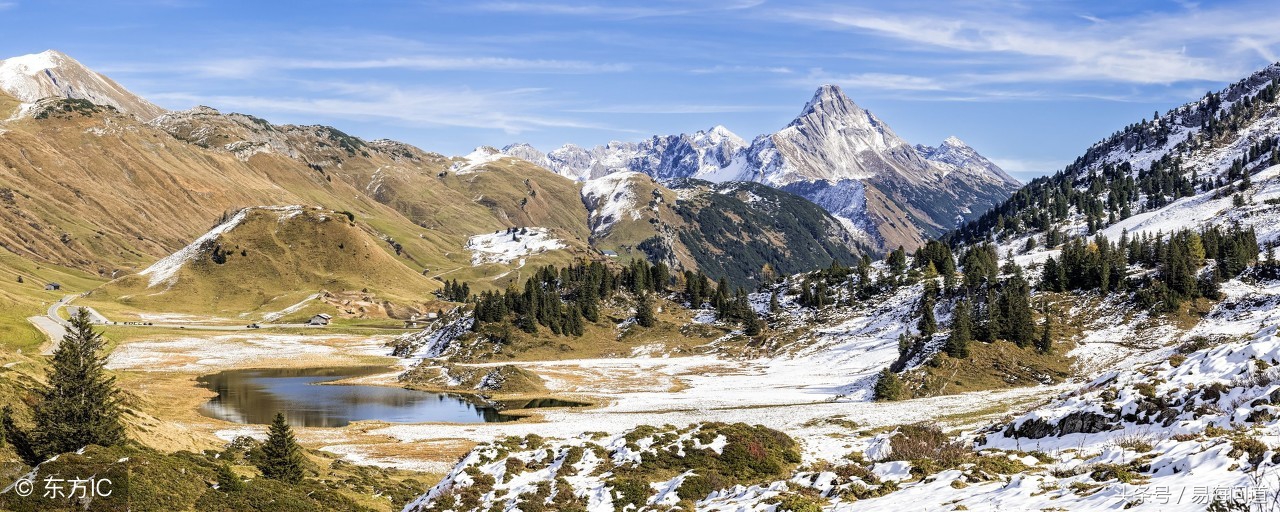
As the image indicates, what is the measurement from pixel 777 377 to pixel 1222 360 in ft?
280

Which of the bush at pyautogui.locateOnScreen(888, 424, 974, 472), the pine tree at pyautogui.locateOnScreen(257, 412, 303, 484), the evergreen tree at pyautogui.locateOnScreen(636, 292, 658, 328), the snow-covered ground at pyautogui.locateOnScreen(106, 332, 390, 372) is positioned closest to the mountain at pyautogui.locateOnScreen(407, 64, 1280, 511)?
the bush at pyautogui.locateOnScreen(888, 424, 974, 472)

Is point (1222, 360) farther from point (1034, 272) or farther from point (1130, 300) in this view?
point (1034, 272)

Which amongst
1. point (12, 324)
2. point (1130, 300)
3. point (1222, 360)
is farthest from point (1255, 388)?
point (12, 324)

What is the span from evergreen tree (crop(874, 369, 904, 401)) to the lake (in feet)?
124

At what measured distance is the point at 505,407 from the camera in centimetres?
10994

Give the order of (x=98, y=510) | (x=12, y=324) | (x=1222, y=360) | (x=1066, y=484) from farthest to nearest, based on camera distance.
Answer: (x=12, y=324) < (x=1222, y=360) < (x=98, y=510) < (x=1066, y=484)

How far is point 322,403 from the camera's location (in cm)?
11119

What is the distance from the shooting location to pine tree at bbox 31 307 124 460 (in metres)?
45.5

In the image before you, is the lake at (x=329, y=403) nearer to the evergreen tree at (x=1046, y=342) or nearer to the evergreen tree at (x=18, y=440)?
the evergreen tree at (x=18, y=440)

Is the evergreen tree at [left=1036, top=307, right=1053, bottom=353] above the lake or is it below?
above

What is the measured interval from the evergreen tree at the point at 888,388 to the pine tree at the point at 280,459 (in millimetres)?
64432

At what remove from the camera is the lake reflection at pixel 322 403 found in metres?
99.6

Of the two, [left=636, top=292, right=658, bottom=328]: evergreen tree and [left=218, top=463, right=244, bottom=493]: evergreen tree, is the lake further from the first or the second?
[left=636, top=292, right=658, bottom=328]: evergreen tree

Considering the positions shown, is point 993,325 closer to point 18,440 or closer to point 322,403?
point 322,403
